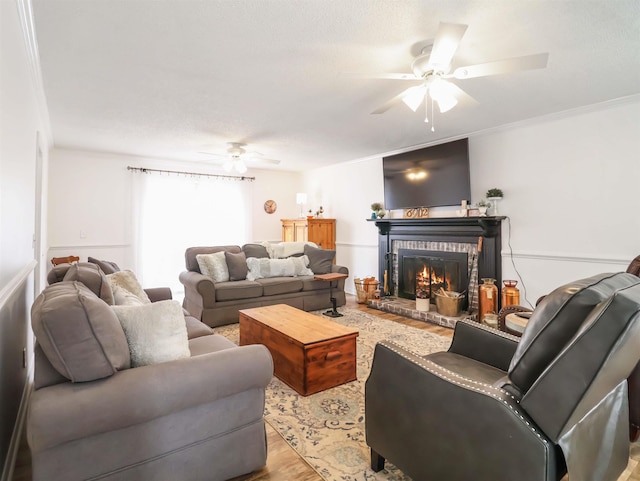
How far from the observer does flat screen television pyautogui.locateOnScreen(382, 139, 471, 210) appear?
431 cm

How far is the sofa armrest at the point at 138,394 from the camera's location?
1.20 metres

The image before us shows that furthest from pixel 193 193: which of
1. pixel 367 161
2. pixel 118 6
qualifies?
pixel 118 6

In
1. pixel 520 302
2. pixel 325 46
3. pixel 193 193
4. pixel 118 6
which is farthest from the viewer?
pixel 193 193

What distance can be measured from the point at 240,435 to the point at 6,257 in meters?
1.40

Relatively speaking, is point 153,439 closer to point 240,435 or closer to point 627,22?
point 240,435

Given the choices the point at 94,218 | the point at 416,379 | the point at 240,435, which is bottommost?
the point at 240,435

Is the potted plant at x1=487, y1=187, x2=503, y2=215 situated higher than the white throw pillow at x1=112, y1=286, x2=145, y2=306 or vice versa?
the potted plant at x1=487, y1=187, x2=503, y2=215

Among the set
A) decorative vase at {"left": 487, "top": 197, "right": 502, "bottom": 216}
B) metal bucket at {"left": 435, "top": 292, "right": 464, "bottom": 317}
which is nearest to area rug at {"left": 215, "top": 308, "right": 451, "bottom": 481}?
metal bucket at {"left": 435, "top": 292, "right": 464, "bottom": 317}

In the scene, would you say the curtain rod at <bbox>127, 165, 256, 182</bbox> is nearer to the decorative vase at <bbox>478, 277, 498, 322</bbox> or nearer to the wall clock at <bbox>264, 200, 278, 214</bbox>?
the wall clock at <bbox>264, 200, 278, 214</bbox>

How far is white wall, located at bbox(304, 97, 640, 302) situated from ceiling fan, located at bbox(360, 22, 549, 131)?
1996mm

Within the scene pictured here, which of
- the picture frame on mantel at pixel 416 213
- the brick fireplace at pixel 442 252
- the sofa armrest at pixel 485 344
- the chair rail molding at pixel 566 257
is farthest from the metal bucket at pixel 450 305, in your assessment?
the sofa armrest at pixel 485 344

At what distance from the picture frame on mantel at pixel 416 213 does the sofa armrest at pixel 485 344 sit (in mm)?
2935

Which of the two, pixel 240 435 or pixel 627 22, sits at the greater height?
pixel 627 22

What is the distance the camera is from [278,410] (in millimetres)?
2291
